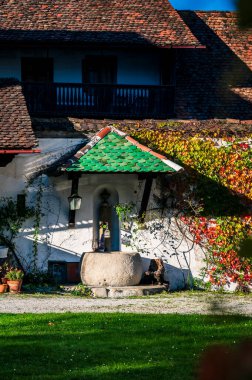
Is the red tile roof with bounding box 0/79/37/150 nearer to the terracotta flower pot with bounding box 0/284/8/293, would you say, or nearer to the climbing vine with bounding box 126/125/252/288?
the terracotta flower pot with bounding box 0/284/8/293

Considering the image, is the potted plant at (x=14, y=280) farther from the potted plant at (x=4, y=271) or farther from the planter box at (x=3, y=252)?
the planter box at (x=3, y=252)

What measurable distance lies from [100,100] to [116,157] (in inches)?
279

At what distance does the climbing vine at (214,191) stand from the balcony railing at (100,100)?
6.14 m

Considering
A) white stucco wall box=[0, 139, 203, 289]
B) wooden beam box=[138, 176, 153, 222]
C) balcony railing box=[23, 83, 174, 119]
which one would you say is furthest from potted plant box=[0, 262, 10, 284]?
balcony railing box=[23, 83, 174, 119]

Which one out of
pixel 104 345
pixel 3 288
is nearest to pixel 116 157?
pixel 3 288

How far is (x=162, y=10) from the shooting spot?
26453mm

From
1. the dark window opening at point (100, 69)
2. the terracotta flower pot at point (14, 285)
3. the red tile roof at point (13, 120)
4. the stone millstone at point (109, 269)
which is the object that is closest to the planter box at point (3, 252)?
the terracotta flower pot at point (14, 285)

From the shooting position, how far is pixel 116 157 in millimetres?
17359

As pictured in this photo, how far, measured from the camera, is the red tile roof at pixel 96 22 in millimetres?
24266

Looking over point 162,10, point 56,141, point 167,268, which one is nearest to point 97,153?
point 56,141

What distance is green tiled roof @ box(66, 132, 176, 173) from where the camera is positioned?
55.4ft

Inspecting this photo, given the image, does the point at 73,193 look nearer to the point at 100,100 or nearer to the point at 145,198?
the point at 145,198

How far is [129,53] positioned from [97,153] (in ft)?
27.5

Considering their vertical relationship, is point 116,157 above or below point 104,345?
above
